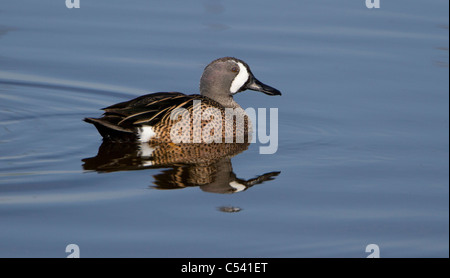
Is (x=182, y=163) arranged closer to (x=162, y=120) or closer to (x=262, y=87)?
(x=162, y=120)

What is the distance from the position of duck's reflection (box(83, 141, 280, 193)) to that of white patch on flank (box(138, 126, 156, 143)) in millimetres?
63

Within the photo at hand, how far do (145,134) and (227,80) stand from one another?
1335 mm

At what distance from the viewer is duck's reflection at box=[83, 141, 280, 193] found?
7.60m

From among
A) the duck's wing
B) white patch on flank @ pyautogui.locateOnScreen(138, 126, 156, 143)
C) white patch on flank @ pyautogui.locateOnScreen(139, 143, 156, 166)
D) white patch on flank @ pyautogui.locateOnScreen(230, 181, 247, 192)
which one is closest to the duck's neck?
the duck's wing

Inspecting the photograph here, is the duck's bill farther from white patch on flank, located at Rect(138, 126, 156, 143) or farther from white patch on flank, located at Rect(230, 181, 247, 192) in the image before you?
white patch on flank, located at Rect(230, 181, 247, 192)

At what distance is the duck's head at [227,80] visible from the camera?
964 cm

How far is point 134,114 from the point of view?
28.7 ft

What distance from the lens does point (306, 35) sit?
12.3 m

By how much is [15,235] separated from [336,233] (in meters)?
2.46

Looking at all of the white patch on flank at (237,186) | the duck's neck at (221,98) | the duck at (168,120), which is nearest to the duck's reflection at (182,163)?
the white patch on flank at (237,186)

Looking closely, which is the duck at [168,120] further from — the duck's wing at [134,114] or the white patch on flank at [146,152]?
the white patch on flank at [146,152]

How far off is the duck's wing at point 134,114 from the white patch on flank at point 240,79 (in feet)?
2.96

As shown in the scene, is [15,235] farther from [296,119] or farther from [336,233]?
[296,119]
